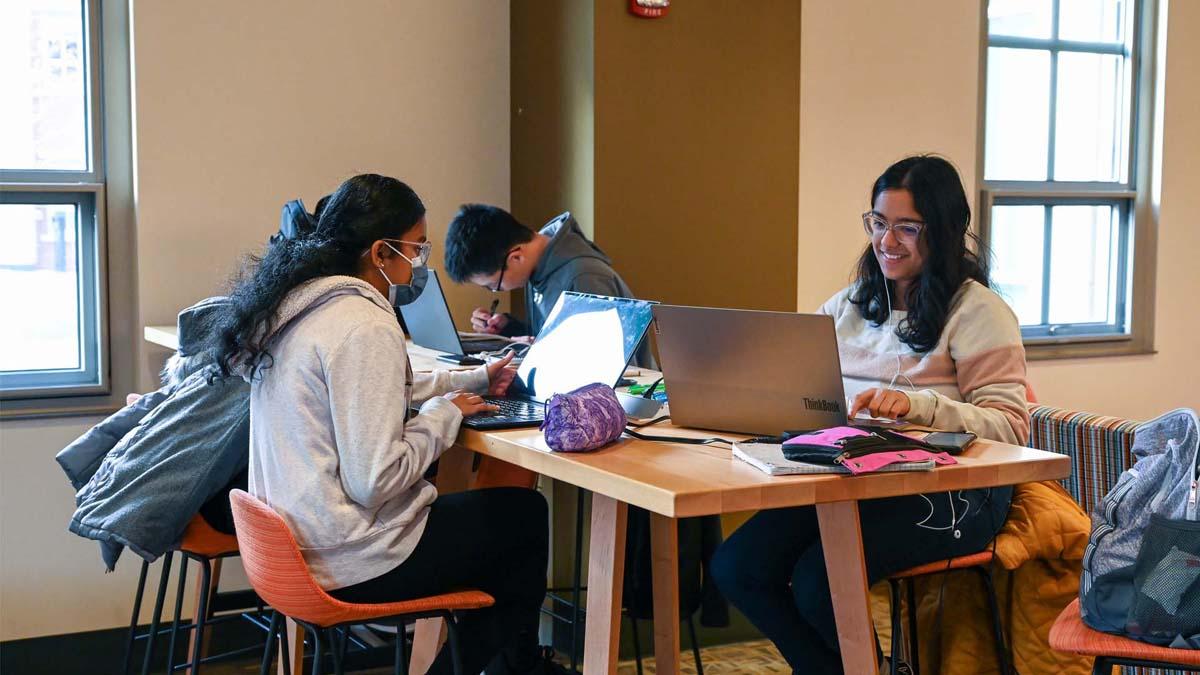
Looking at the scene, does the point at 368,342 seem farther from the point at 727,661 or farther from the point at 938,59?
the point at 938,59

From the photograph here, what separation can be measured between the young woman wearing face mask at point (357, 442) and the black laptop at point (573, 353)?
130 mm

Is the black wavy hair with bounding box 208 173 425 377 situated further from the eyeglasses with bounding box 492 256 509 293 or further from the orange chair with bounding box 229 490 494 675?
the eyeglasses with bounding box 492 256 509 293

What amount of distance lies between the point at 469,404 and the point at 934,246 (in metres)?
1.02

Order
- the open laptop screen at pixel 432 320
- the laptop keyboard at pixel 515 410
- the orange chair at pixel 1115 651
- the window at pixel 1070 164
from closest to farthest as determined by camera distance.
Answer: the orange chair at pixel 1115 651 < the laptop keyboard at pixel 515 410 < the open laptop screen at pixel 432 320 < the window at pixel 1070 164

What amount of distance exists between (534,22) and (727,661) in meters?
1.94

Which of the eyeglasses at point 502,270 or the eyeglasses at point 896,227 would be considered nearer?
the eyeglasses at point 896,227

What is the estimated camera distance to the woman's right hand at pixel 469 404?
2332mm

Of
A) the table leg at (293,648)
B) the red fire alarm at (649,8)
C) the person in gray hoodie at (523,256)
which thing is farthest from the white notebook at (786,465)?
the red fire alarm at (649,8)

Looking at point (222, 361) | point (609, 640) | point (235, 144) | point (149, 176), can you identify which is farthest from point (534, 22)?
point (609, 640)

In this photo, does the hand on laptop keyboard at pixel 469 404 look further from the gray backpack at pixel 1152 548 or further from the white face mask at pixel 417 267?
the gray backpack at pixel 1152 548

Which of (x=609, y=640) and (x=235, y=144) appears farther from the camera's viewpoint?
(x=235, y=144)

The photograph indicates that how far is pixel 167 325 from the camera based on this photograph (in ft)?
11.7

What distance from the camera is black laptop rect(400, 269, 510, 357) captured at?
3.13 metres

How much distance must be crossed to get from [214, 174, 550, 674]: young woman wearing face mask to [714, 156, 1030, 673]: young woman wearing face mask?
503 mm
